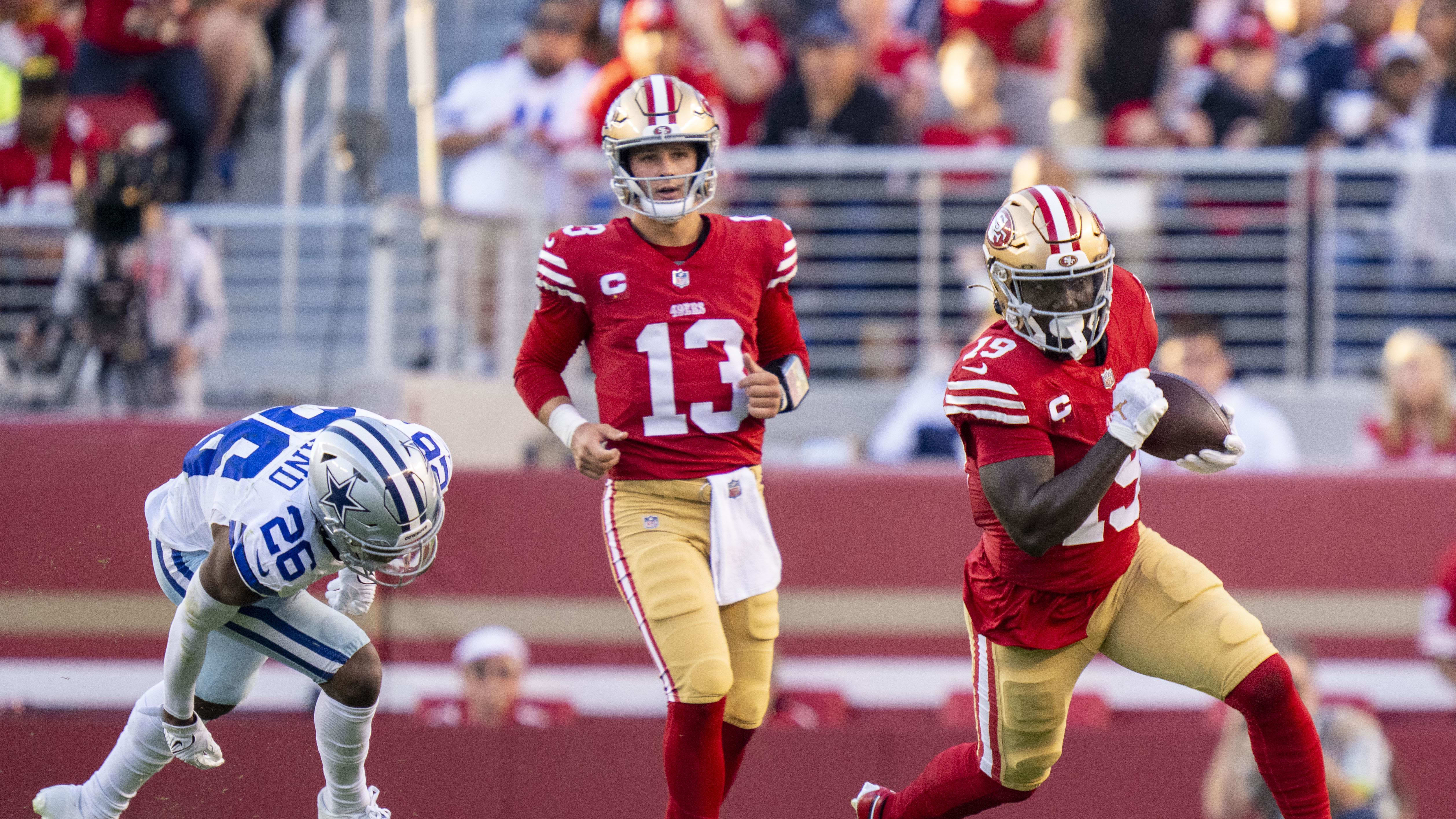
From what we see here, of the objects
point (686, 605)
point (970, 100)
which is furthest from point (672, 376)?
point (970, 100)

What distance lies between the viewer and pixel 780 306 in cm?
494

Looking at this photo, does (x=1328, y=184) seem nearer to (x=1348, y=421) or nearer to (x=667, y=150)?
(x=1348, y=421)

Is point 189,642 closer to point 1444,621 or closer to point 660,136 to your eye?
point 660,136

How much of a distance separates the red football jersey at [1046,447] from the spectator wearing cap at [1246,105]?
486 cm

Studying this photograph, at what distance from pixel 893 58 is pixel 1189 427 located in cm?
566

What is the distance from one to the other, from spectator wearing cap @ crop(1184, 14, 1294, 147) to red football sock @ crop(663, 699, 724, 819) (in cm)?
559

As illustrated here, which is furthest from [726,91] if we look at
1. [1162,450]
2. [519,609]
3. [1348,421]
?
[1162,450]

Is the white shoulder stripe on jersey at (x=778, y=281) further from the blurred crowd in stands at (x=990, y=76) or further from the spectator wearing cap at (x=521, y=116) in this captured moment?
the spectator wearing cap at (x=521, y=116)

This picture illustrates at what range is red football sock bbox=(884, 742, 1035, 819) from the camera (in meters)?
4.50

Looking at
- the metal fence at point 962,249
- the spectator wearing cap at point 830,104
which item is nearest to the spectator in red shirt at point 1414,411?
the metal fence at point 962,249

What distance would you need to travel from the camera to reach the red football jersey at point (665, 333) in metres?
4.70

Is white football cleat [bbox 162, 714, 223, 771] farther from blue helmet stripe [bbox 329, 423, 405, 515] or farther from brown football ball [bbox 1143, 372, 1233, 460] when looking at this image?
brown football ball [bbox 1143, 372, 1233, 460]

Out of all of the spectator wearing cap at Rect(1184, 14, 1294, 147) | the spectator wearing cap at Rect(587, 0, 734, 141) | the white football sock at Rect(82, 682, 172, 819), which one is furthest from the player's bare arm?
the spectator wearing cap at Rect(1184, 14, 1294, 147)

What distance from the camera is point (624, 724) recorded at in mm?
6617
